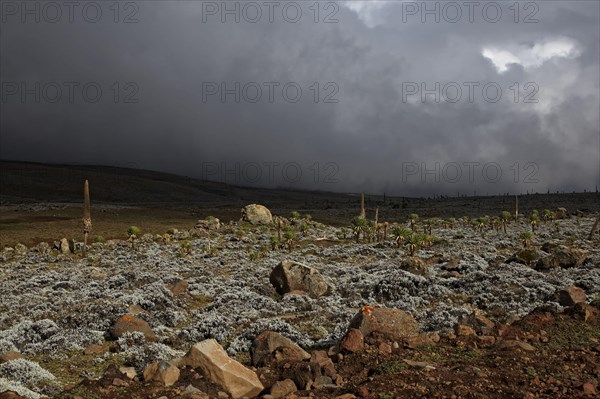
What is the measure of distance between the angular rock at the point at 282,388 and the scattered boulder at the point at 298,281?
11952mm

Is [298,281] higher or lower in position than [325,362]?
lower

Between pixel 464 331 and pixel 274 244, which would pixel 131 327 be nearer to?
pixel 464 331

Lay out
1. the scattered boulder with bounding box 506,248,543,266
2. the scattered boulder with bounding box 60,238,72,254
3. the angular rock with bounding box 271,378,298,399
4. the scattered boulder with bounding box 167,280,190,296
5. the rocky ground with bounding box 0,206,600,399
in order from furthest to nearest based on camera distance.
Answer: the scattered boulder with bounding box 60,238,72,254, the scattered boulder with bounding box 506,248,543,266, the scattered boulder with bounding box 167,280,190,296, the rocky ground with bounding box 0,206,600,399, the angular rock with bounding box 271,378,298,399

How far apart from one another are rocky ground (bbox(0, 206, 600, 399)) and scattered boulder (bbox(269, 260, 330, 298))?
7cm

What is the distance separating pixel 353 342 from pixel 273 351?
77.8 inches

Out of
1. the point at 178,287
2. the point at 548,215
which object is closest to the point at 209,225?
the point at 178,287

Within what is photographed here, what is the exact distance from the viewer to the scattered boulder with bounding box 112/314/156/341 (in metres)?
14.6

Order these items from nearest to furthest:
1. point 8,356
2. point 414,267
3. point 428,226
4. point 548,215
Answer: point 8,356, point 414,267, point 428,226, point 548,215

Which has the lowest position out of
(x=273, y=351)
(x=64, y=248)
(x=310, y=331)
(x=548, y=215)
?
(x=64, y=248)

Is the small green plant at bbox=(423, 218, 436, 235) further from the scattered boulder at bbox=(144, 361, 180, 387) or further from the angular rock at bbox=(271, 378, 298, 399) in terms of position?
the scattered boulder at bbox=(144, 361, 180, 387)

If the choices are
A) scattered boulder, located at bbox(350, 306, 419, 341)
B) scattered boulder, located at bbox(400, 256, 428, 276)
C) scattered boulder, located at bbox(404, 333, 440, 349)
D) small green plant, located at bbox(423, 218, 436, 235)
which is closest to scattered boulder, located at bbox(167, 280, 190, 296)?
scattered boulder, located at bbox(350, 306, 419, 341)

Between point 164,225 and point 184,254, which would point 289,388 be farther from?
point 164,225

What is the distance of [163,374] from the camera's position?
970 centimetres

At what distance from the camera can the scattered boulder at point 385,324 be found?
1272 centimetres
